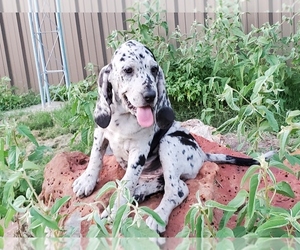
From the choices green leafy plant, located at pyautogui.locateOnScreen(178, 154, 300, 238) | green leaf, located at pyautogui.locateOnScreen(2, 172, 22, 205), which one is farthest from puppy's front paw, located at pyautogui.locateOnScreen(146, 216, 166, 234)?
green leaf, located at pyautogui.locateOnScreen(2, 172, 22, 205)

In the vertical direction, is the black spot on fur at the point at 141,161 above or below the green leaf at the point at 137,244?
below

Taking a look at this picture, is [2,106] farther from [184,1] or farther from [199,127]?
[199,127]

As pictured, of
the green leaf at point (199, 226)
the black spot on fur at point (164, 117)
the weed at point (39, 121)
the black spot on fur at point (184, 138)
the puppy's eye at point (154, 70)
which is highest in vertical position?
the puppy's eye at point (154, 70)

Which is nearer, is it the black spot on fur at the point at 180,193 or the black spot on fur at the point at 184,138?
the black spot on fur at the point at 180,193

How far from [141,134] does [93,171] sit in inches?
13.5

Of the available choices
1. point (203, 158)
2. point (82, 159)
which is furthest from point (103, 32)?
point (203, 158)

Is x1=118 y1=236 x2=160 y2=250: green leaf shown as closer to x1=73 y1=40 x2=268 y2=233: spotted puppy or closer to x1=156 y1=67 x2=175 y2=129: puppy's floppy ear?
x1=73 y1=40 x2=268 y2=233: spotted puppy

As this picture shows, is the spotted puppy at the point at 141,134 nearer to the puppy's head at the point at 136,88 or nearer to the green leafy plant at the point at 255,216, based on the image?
the puppy's head at the point at 136,88

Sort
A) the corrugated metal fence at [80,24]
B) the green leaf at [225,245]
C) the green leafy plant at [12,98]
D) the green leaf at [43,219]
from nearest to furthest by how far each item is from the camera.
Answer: the green leaf at [225,245]
the green leaf at [43,219]
the corrugated metal fence at [80,24]
the green leafy plant at [12,98]

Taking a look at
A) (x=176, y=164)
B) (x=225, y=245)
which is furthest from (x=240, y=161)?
(x=225, y=245)

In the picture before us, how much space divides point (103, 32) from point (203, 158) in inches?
213

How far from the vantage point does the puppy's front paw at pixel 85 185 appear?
A: 7.96 ft

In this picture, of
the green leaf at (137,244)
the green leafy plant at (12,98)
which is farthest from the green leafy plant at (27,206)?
the green leafy plant at (12,98)

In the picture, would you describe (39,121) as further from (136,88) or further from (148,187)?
(136,88)
